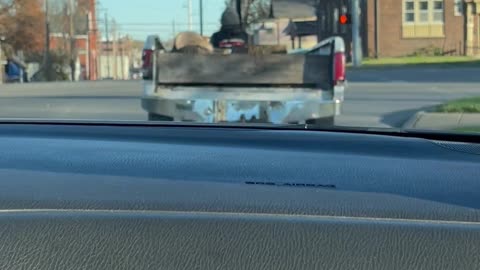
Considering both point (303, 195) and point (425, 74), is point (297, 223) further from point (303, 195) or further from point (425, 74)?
point (425, 74)

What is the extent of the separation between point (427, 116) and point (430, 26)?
38939 millimetres

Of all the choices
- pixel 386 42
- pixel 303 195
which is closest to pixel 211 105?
pixel 303 195

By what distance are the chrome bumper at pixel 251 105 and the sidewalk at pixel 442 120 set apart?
3.91m

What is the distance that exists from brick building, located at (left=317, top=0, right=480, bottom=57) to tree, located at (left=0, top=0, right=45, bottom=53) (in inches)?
941

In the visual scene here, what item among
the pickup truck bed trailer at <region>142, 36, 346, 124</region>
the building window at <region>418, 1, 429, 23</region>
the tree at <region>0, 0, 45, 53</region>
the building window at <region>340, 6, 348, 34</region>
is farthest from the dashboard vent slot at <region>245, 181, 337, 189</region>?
the tree at <region>0, 0, 45, 53</region>

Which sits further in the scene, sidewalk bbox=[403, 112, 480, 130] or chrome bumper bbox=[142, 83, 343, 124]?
sidewalk bbox=[403, 112, 480, 130]

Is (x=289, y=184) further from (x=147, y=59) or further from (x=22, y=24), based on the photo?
(x=22, y=24)

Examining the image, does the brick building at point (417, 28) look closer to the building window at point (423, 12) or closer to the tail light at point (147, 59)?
the building window at point (423, 12)

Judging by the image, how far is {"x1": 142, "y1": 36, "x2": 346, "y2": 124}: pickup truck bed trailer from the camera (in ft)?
31.9

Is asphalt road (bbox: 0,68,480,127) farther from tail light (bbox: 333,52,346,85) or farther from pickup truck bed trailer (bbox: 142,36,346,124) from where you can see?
tail light (bbox: 333,52,346,85)

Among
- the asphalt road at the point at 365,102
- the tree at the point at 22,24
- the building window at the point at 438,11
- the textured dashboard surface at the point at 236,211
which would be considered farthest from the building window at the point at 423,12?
the textured dashboard surface at the point at 236,211

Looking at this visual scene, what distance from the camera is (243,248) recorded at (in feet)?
5.43

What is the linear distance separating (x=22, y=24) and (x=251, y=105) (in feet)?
181

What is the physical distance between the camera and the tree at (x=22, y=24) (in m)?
58.8
